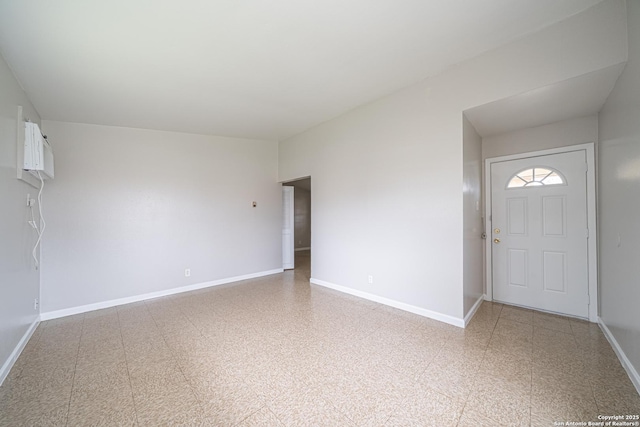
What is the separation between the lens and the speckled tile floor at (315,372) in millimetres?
1716

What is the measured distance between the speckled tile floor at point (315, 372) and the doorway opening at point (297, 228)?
2.60 meters

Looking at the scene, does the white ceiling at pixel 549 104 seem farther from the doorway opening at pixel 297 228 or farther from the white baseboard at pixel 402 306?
the doorway opening at pixel 297 228

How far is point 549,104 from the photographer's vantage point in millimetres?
2697

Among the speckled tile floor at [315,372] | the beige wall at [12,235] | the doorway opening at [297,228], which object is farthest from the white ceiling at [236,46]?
the speckled tile floor at [315,372]

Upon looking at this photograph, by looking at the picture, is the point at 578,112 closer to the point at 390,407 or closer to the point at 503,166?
the point at 503,166

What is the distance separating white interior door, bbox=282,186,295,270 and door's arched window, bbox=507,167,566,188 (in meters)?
4.21

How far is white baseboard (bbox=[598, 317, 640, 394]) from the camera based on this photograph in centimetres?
190

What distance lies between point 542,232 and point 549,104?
5.34ft

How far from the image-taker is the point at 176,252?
4570 mm

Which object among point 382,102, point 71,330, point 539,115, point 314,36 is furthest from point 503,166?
point 71,330

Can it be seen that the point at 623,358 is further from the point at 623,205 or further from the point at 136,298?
the point at 136,298

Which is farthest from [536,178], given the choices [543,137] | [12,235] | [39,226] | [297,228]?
[297,228]

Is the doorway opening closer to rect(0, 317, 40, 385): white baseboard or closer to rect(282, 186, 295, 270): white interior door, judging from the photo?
rect(282, 186, 295, 270): white interior door

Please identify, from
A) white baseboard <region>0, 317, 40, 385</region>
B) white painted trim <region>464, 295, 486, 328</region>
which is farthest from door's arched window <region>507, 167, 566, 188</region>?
white baseboard <region>0, 317, 40, 385</region>
